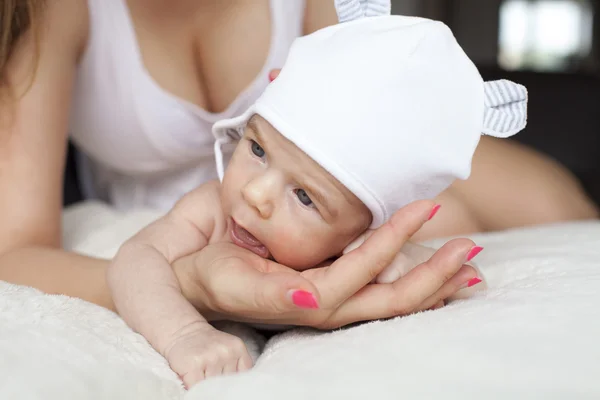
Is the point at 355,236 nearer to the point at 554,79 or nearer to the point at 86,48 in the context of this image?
the point at 86,48

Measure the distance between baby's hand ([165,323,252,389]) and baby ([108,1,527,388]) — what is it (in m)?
0.06

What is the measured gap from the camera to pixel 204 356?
0.67 m

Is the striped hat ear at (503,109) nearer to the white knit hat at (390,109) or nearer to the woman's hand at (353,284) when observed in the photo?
the white knit hat at (390,109)

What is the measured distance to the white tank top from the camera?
1229 mm

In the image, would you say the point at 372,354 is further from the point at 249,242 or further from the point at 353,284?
the point at 249,242

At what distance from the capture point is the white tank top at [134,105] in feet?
4.03

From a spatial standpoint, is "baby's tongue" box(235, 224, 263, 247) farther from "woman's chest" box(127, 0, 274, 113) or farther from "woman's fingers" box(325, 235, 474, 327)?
"woman's chest" box(127, 0, 274, 113)

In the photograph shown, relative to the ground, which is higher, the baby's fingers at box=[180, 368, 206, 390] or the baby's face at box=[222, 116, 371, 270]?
the baby's face at box=[222, 116, 371, 270]

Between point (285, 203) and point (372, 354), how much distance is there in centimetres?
25

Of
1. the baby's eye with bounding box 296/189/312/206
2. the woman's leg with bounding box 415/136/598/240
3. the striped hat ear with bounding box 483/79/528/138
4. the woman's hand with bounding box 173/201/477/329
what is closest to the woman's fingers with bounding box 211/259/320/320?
the woman's hand with bounding box 173/201/477/329

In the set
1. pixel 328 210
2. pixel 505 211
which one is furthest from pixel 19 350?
pixel 505 211

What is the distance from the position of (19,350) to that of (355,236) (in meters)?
0.41

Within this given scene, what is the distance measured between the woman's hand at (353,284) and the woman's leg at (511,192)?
64 centimetres

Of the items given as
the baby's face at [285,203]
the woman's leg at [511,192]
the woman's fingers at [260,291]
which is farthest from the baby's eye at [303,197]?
the woman's leg at [511,192]
